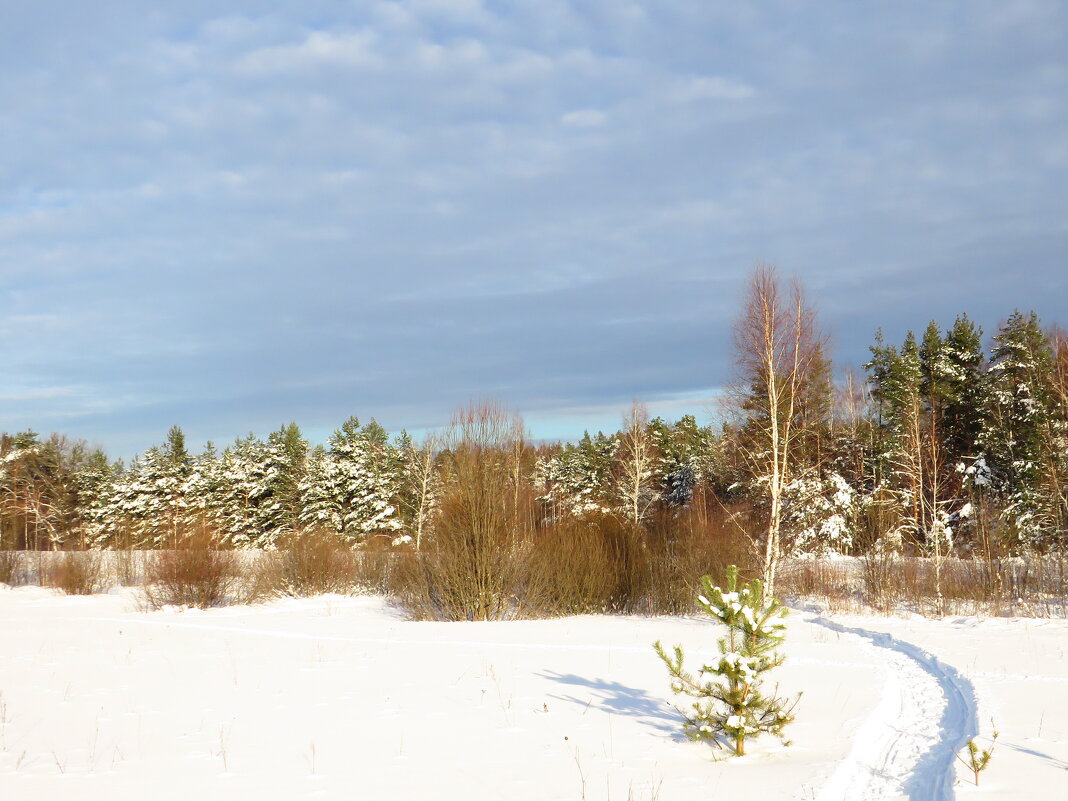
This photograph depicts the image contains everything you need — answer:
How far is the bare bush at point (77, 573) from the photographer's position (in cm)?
2875

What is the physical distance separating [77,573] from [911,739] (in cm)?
2945

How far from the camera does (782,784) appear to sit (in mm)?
5930

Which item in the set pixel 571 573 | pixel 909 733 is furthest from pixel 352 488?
pixel 909 733

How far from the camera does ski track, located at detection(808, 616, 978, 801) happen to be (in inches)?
225

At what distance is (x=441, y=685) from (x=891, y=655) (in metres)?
7.40

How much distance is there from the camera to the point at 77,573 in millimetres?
28797

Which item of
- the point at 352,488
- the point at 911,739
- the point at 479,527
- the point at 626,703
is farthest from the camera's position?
the point at 352,488

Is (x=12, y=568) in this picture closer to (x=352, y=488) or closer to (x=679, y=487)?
(x=352, y=488)

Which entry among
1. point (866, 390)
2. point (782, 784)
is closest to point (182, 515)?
point (866, 390)

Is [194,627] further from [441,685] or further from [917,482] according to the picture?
[917,482]

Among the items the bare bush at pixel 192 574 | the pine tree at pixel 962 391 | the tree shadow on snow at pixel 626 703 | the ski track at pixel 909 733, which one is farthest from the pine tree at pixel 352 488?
the tree shadow on snow at pixel 626 703

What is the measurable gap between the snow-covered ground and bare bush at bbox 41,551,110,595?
1434 cm

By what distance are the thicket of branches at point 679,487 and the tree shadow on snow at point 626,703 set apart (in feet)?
31.3

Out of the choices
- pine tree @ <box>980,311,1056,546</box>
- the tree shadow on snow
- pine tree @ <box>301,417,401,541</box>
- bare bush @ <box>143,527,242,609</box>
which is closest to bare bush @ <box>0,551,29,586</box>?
bare bush @ <box>143,527,242,609</box>
